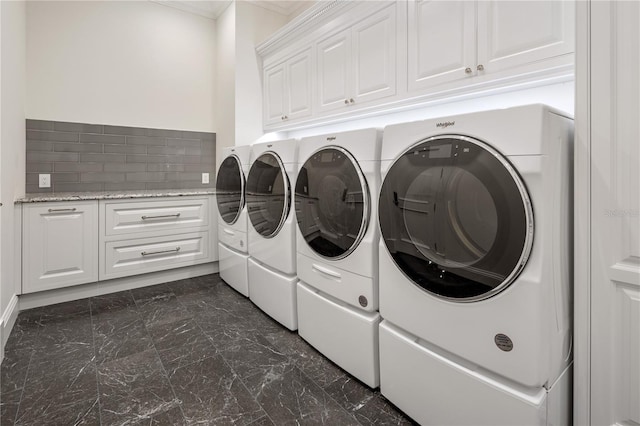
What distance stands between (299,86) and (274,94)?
1.46 ft

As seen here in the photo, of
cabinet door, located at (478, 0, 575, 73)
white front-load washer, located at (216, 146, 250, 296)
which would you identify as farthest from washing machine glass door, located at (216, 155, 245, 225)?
cabinet door, located at (478, 0, 575, 73)

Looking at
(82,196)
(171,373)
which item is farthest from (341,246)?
(82,196)

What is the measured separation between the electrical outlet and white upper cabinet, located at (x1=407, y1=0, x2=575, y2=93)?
3.09m

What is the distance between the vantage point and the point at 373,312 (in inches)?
59.6

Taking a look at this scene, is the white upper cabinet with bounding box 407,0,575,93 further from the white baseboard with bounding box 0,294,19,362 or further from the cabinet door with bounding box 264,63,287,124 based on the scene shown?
the white baseboard with bounding box 0,294,19,362

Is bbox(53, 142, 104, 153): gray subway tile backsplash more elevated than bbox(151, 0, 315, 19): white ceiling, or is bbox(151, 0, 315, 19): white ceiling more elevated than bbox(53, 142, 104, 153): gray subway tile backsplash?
bbox(151, 0, 315, 19): white ceiling

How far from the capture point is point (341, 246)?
5.30 ft

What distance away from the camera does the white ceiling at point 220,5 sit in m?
3.31

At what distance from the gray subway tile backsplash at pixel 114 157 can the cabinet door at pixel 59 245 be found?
565mm

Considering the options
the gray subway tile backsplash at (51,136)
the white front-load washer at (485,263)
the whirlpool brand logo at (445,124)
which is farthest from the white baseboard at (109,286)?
the whirlpool brand logo at (445,124)

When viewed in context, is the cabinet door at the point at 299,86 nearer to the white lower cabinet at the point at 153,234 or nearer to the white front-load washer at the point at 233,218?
the white front-load washer at the point at 233,218

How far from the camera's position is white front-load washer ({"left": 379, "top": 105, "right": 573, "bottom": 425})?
0.97 meters

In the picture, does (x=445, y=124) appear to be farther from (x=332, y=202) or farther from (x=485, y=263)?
(x=332, y=202)

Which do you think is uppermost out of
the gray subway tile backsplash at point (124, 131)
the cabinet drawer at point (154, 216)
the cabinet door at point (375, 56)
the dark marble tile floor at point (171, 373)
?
the cabinet door at point (375, 56)
